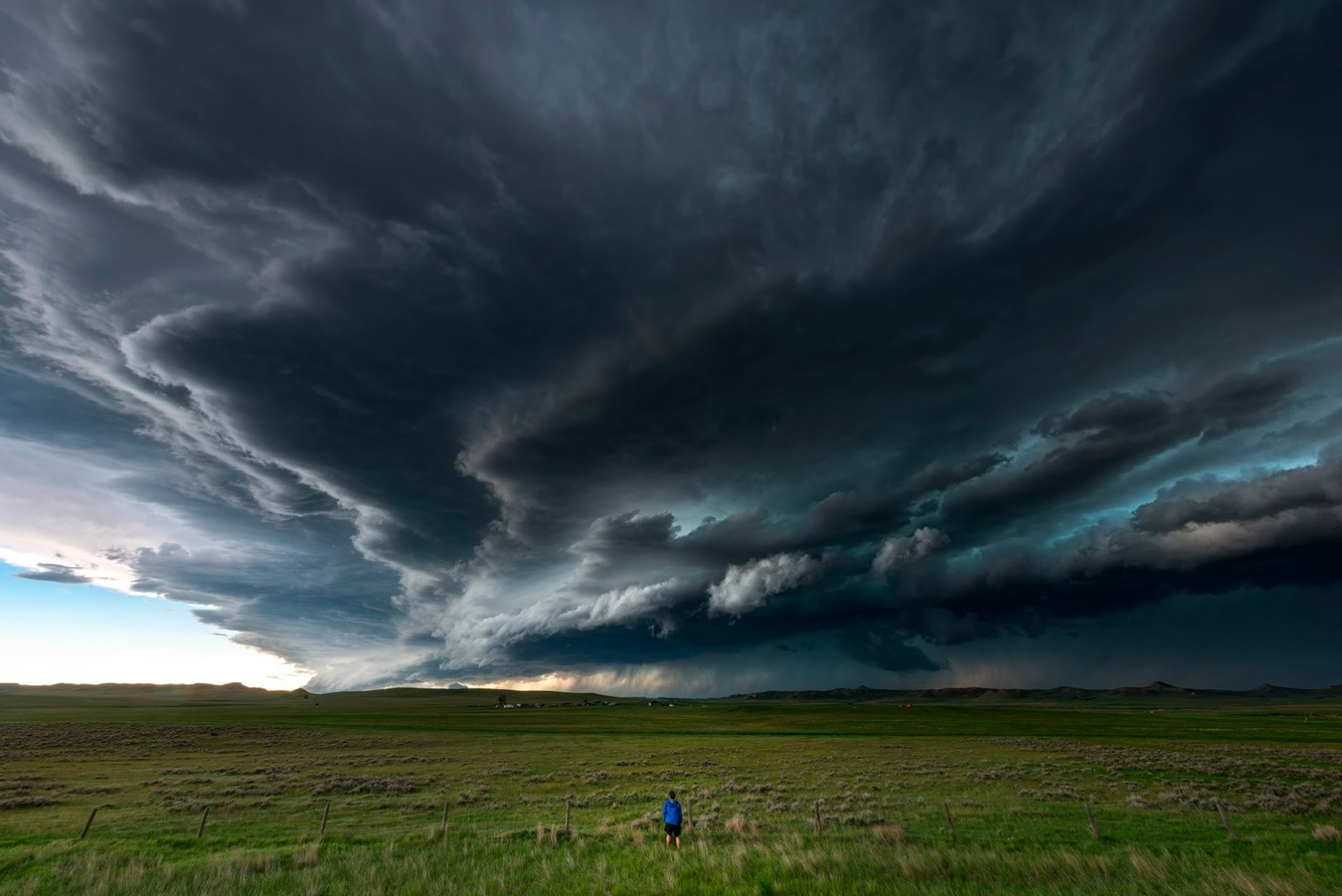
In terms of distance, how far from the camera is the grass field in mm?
15883

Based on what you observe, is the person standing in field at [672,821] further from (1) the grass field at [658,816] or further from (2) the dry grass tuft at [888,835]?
(2) the dry grass tuft at [888,835]

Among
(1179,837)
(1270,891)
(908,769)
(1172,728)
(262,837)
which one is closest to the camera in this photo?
(1270,891)

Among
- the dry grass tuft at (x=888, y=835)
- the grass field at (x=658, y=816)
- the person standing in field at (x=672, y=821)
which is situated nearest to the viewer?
the grass field at (x=658, y=816)

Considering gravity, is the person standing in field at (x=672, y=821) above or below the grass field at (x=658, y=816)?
above

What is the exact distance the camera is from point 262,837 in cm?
2486

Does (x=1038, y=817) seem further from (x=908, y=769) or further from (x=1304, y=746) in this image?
(x=1304, y=746)

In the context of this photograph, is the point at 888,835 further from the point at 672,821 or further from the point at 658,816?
the point at 658,816

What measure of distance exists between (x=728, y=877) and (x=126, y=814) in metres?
34.1

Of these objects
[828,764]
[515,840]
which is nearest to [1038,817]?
[515,840]

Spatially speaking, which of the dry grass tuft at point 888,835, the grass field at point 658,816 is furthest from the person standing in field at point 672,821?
the dry grass tuft at point 888,835

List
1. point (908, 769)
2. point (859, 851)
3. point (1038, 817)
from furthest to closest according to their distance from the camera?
point (908, 769), point (1038, 817), point (859, 851)

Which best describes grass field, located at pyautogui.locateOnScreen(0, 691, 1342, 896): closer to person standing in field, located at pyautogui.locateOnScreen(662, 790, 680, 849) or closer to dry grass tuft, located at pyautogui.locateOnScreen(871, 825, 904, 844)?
dry grass tuft, located at pyautogui.locateOnScreen(871, 825, 904, 844)

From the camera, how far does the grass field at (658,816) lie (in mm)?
15883

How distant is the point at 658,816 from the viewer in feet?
90.3
